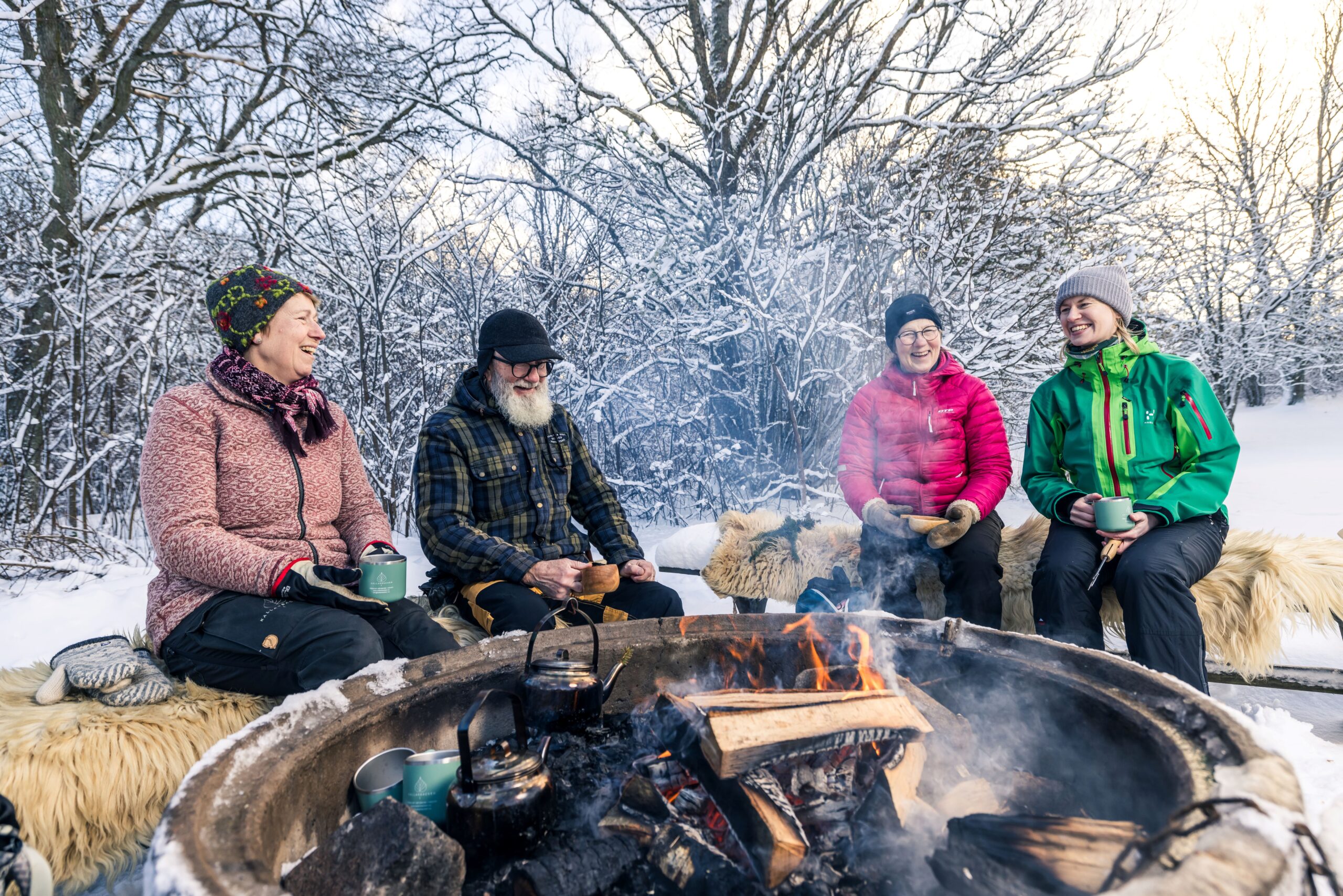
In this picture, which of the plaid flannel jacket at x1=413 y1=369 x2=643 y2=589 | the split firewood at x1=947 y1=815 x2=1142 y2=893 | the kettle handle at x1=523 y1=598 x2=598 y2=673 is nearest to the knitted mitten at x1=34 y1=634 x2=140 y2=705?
the plaid flannel jacket at x1=413 y1=369 x2=643 y2=589

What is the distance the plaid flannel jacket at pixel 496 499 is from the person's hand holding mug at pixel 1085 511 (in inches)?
72.2

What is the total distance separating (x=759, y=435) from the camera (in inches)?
217

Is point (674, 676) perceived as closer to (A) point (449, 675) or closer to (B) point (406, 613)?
(A) point (449, 675)

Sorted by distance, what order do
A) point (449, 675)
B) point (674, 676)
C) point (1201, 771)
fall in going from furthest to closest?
point (674, 676), point (449, 675), point (1201, 771)

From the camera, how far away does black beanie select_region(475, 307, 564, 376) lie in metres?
2.66

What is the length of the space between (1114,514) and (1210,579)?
58 cm

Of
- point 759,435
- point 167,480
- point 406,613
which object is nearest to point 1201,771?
point 406,613

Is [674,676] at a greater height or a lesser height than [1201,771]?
lesser

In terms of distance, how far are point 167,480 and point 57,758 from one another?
76 centimetres

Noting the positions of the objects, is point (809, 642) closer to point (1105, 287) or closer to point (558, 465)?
point (558, 465)

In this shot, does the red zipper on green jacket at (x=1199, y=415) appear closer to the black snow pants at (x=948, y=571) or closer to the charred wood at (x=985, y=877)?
the black snow pants at (x=948, y=571)

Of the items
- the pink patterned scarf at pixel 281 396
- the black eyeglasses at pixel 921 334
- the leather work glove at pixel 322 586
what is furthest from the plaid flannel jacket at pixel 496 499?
the black eyeglasses at pixel 921 334

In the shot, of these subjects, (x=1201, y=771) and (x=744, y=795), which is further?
(x=744, y=795)

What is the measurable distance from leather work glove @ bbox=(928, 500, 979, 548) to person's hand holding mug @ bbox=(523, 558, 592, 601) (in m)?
1.51
